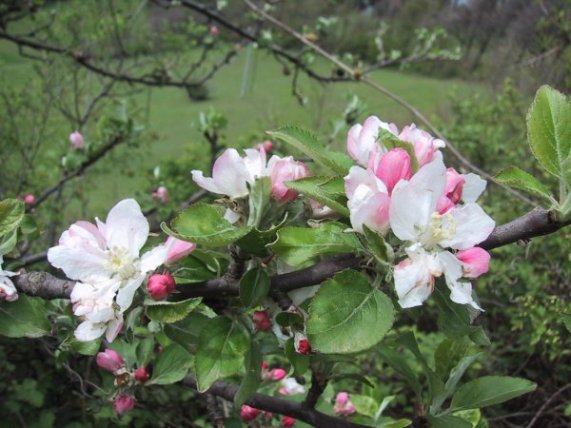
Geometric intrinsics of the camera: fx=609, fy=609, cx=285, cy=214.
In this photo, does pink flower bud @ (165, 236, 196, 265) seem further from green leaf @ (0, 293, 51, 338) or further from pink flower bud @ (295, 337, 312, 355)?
green leaf @ (0, 293, 51, 338)

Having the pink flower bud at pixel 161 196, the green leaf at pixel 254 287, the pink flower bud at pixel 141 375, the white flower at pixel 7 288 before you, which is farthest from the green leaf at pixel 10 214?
the pink flower bud at pixel 161 196

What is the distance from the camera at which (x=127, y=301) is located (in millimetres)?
768

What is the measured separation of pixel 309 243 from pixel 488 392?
501 millimetres

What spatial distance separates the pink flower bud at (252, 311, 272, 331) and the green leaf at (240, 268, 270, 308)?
73mm

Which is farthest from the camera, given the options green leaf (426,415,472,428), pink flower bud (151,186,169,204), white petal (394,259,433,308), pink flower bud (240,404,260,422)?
pink flower bud (151,186,169,204)

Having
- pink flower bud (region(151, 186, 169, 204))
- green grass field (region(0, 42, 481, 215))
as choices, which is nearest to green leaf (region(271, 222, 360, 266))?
pink flower bud (region(151, 186, 169, 204))

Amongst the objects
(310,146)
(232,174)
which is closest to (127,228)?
(232,174)

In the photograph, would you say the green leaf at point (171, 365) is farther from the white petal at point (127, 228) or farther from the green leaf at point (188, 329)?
the white petal at point (127, 228)

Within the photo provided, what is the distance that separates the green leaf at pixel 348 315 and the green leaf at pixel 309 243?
0.12ft

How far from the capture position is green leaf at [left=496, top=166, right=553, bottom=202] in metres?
0.77

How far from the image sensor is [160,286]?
77 cm

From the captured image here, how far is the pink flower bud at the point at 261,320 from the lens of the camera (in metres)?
0.87

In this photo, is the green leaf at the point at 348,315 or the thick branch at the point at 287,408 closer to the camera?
the green leaf at the point at 348,315

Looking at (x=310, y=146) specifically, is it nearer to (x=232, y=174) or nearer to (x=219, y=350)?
(x=232, y=174)
